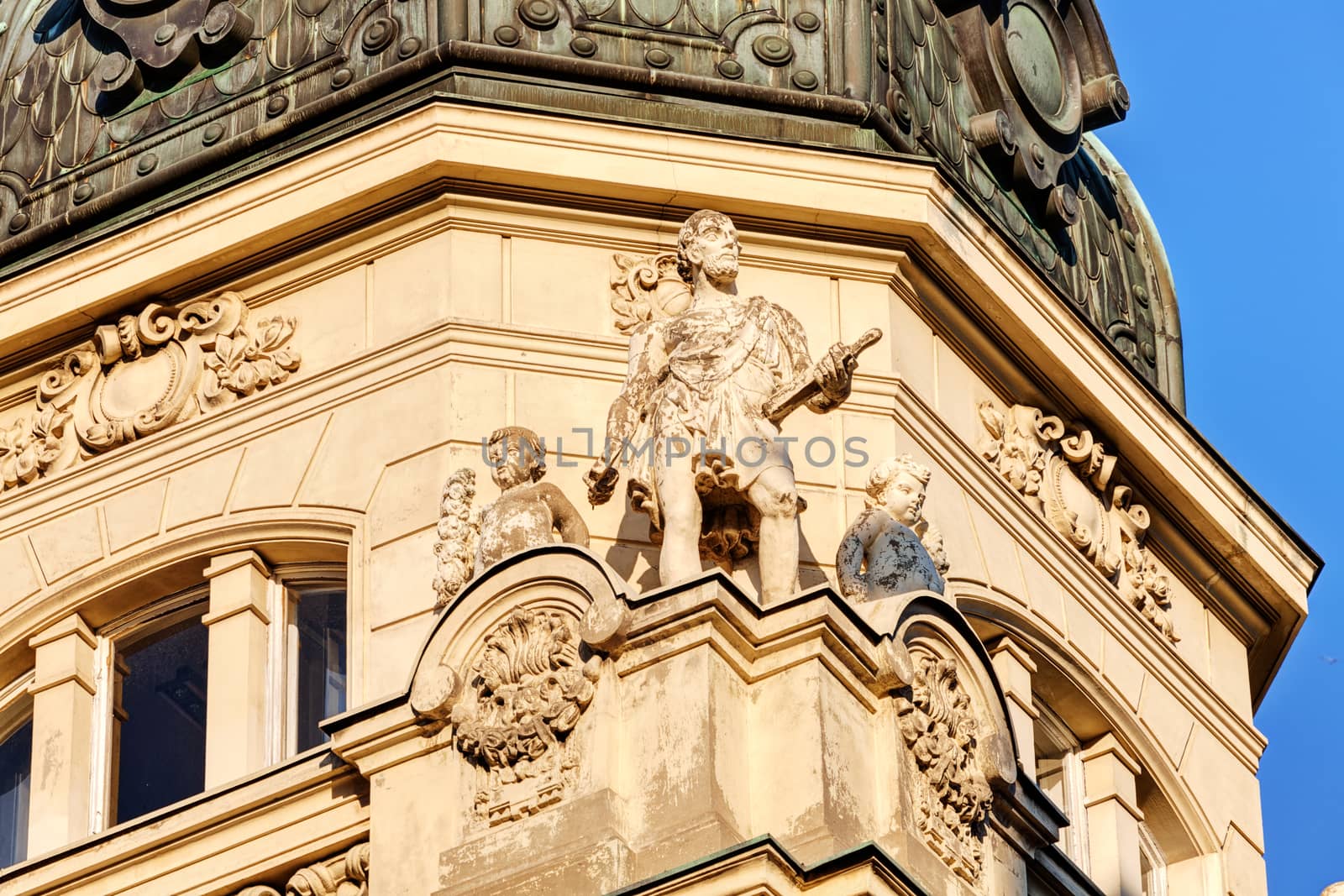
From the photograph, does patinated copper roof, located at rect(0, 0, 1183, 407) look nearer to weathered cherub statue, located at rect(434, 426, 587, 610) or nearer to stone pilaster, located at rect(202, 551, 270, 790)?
stone pilaster, located at rect(202, 551, 270, 790)

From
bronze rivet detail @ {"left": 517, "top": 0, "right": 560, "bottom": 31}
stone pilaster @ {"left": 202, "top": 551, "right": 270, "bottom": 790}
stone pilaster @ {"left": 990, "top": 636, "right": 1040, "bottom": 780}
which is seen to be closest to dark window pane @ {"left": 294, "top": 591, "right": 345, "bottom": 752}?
stone pilaster @ {"left": 202, "top": 551, "right": 270, "bottom": 790}

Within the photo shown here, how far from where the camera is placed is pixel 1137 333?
36.4 meters

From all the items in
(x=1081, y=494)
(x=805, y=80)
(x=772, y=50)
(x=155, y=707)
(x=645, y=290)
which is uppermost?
(x=772, y=50)

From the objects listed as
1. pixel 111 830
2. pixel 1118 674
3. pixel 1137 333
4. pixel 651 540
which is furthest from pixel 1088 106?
pixel 111 830

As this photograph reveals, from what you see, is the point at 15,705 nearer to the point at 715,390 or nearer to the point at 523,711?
the point at 523,711

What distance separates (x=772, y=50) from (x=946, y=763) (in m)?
6.80

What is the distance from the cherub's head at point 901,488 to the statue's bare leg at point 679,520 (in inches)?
57.5

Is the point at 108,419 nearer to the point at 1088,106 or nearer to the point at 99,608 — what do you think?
the point at 99,608

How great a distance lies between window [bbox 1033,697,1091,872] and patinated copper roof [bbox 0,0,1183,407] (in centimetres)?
295

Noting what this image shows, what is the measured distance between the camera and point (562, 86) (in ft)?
108

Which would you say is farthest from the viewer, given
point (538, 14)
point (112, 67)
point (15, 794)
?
point (112, 67)

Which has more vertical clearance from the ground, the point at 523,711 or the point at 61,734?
the point at 61,734

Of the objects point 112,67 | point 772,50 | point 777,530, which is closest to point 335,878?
point 777,530

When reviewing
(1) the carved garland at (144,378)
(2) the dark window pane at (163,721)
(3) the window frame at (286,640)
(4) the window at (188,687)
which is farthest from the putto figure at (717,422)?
(2) the dark window pane at (163,721)
